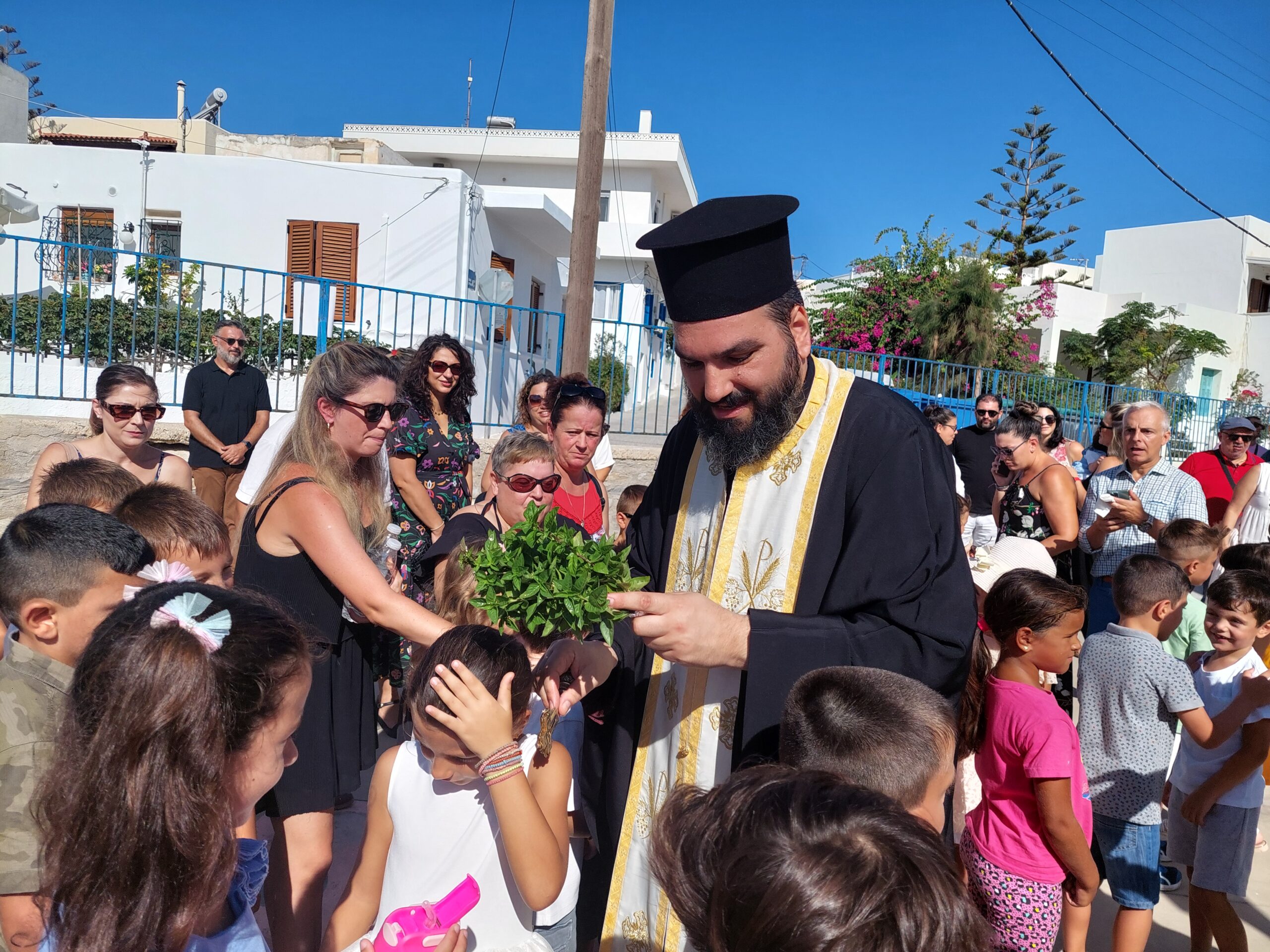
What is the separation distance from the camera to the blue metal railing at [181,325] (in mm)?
8586

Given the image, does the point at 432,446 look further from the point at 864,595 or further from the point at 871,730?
the point at 871,730

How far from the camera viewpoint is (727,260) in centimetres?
242

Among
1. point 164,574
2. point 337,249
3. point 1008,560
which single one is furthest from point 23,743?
point 337,249

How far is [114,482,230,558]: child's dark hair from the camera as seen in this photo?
2826 mm

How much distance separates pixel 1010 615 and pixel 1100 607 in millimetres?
3124

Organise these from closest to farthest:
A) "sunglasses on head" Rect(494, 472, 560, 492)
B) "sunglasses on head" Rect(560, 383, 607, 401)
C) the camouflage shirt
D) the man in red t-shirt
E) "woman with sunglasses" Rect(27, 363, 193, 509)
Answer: the camouflage shirt < "sunglasses on head" Rect(494, 472, 560, 492) < "woman with sunglasses" Rect(27, 363, 193, 509) < "sunglasses on head" Rect(560, 383, 607, 401) < the man in red t-shirt

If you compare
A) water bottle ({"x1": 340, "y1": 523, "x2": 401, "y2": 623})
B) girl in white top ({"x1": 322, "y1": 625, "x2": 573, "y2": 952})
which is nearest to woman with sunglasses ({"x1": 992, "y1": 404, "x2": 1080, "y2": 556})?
water bottle ({"x1": 340, "y1": 523, "x2": 401, "y2": 623})

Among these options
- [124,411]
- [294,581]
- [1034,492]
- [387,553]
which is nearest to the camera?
[294,581]

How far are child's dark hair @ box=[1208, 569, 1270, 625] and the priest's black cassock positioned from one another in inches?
78.0

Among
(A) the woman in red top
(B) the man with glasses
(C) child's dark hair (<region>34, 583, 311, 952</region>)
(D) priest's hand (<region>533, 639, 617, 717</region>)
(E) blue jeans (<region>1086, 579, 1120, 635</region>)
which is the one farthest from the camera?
(B) the man with glasses

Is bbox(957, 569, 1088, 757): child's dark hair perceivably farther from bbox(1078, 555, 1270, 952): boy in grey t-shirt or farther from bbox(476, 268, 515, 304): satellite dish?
bbox(476, 268, 515, 304): satellite dish

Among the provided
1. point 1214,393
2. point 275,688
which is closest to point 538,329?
point 275,688

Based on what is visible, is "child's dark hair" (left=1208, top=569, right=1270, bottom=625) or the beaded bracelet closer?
the beaded bracelet

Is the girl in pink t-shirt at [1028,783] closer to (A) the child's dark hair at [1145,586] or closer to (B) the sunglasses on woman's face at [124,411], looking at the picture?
(A) the child's dark hair at [1145,586]
